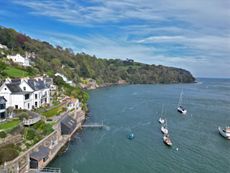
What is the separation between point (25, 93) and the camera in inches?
2079

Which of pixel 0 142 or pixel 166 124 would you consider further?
pixel 166 124

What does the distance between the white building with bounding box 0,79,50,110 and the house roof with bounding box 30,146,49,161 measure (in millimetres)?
14900

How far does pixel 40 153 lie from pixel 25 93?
18201mm

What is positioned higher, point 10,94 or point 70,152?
point 10,94

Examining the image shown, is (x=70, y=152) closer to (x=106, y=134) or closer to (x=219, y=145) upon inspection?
(x=106, y=134)

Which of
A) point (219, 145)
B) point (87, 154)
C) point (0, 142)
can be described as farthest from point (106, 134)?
point (0, 142)

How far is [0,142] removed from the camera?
112 feet

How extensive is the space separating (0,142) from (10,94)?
59.5ft

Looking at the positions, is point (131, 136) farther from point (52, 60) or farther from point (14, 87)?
point (52, 60)

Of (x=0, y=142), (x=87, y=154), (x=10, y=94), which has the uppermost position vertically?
(x=10, y=94)

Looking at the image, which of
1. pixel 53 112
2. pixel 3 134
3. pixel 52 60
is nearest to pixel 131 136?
pixel 53 112

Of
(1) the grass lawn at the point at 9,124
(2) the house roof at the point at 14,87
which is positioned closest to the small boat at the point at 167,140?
(1) the grass lawn at the point at 9,124

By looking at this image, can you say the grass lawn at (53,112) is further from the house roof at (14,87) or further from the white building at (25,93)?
the house roof at (14,87)

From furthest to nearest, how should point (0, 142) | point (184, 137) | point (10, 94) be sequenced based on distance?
point (184, 137)
point (10, 94)
point (0, 142)
